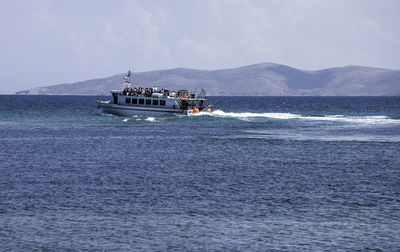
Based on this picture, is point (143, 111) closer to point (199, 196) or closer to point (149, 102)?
point (149, 102)

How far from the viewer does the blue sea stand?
23.3m

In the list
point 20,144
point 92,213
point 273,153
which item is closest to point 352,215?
point 92,213

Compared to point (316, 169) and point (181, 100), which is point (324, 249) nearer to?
point (316, 169)

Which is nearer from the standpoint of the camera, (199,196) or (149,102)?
(199,196)

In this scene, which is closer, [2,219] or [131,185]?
[2,219]

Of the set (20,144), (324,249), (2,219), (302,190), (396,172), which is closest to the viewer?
(324,249)

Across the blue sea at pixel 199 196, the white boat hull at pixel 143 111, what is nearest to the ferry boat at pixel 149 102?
the white boat hull at pixel 143 111

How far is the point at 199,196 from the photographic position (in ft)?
102

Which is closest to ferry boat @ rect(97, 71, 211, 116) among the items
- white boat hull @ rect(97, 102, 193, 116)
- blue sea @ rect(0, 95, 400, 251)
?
white boat hull @ rect(97, 102, 193, 116)

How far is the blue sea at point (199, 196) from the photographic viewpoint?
23.3 meters

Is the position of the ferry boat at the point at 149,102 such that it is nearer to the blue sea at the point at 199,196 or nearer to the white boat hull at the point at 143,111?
the white boat hull at the point at 143,111

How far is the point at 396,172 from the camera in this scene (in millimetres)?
39281

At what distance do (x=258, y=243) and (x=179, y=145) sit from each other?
114 ft

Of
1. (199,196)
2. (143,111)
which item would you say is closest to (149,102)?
(143,111)
